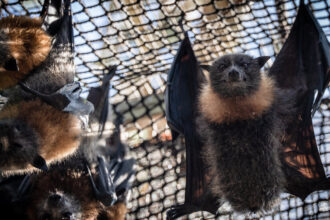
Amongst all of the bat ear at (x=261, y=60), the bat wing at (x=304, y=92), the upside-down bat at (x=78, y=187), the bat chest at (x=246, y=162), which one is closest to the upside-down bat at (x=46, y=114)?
the upside-down bat at (x=78, y=187)

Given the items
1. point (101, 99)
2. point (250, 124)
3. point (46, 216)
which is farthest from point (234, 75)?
point (46, 216)

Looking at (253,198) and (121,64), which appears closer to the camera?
(253,198)

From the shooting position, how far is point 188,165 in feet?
7.53

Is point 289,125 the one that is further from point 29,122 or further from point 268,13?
point 29,122

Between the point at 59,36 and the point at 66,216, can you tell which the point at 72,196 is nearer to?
the point at 66,216

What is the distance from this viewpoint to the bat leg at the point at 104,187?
7.61 ft

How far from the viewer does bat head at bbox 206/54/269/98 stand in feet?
7.83

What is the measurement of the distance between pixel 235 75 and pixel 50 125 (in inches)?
43.1

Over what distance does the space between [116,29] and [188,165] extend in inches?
42.4

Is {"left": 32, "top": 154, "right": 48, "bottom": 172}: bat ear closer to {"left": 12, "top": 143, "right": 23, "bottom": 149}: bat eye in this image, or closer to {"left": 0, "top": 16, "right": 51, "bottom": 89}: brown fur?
{"left": 12, "top": 143, "right": 23, "bottom": 149}: bat eye

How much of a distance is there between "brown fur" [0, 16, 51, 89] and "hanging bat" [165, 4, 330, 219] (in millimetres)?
758

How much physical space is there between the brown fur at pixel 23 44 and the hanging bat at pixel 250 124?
2.49ft

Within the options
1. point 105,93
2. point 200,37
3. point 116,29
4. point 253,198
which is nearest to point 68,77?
point 105,93

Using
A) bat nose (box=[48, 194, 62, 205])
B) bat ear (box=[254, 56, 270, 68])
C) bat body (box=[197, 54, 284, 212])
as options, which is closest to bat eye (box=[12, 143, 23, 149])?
bat nose (box=[48, 194, 62, 205])
